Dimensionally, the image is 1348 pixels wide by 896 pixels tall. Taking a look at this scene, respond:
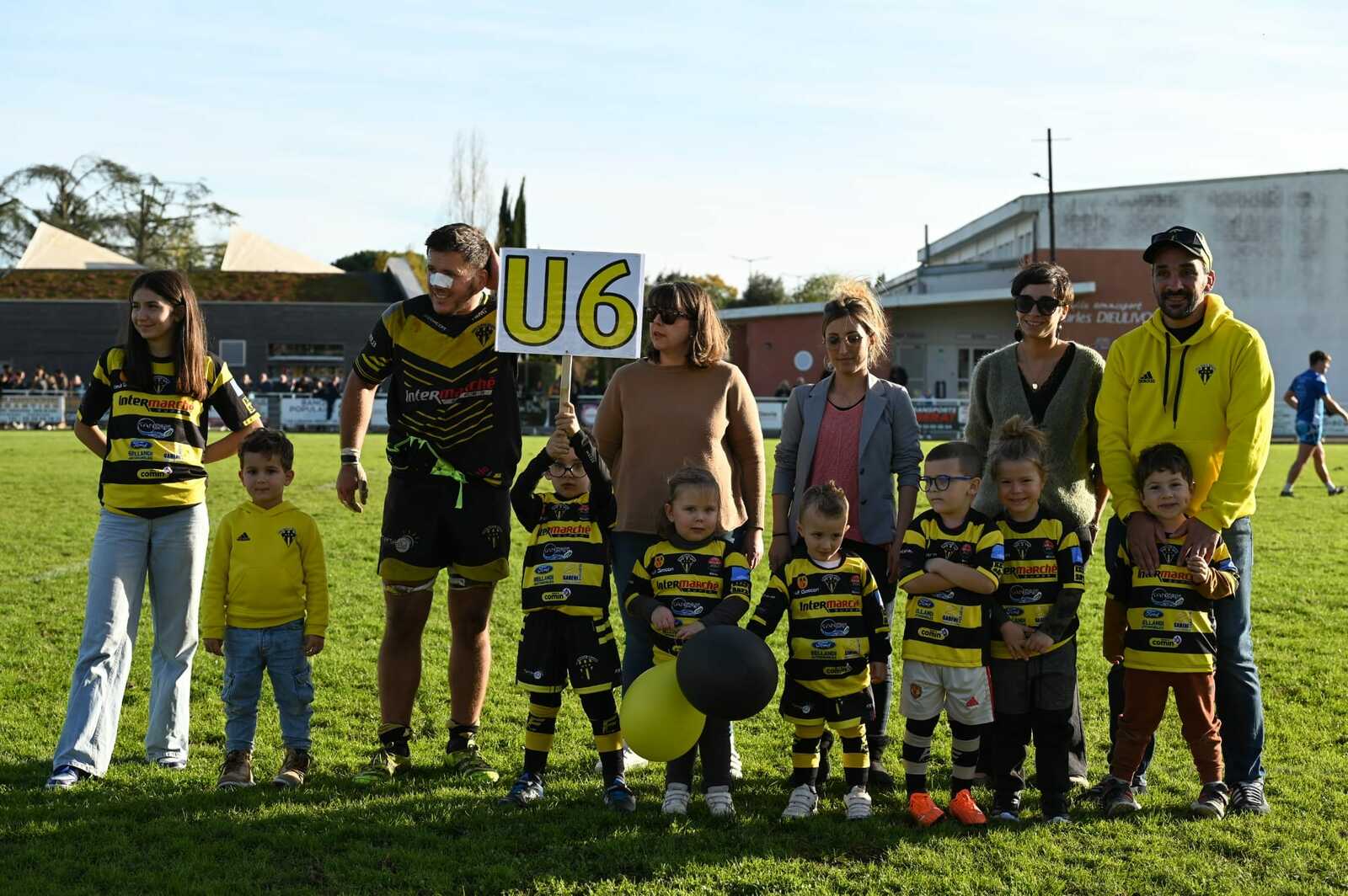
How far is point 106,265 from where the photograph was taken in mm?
54875

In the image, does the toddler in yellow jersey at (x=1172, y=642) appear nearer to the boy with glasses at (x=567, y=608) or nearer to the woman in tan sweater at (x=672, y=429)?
the woman in tan sweater at (x=672, y=429)

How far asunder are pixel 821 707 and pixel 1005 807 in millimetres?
766

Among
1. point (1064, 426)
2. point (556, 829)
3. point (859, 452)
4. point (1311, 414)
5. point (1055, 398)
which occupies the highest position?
point (1311, 414)

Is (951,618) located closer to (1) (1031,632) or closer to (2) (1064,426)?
(1) (1031,632)

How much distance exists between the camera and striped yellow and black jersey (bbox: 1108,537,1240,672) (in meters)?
4.44

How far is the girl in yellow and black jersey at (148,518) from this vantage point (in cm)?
484

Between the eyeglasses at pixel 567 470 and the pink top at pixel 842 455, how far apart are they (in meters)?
0.98

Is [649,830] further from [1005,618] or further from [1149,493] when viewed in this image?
[1149,493]

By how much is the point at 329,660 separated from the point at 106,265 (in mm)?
54477

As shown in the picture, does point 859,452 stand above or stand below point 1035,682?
above

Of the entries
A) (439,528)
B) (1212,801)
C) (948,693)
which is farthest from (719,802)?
(1212,801)

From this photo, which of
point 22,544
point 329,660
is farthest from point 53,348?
point 329,660

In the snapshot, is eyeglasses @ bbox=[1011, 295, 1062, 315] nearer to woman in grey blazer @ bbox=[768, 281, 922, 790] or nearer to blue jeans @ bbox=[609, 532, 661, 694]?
woman in grey blazer @ bbox=[768, 281, 922, 790]

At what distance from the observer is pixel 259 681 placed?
484 cm
